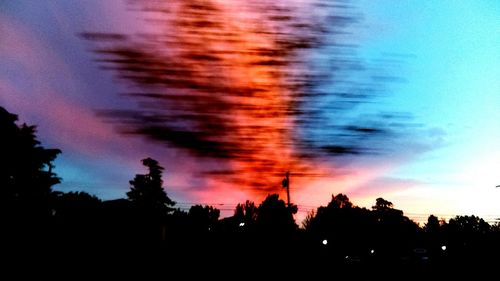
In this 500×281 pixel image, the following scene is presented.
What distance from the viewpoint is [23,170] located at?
21094 millimetres

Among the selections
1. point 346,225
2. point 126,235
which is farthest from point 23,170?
point 346,225

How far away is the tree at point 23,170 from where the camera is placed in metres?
17.9

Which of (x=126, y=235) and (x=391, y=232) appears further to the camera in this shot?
(x=391, y=232)

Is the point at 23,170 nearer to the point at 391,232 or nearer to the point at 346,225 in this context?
the point at 346,225

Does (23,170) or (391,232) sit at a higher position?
(23,170)

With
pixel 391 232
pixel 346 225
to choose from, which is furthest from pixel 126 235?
pixel 391 232

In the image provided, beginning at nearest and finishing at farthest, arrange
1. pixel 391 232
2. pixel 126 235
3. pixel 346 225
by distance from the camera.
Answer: pixel 126 235
pixel 346 225
pixel 391 232

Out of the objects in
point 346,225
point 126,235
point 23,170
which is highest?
point 23,170

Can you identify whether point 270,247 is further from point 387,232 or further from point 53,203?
point 387,232

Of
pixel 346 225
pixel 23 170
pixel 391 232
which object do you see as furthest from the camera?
pixel 391 232

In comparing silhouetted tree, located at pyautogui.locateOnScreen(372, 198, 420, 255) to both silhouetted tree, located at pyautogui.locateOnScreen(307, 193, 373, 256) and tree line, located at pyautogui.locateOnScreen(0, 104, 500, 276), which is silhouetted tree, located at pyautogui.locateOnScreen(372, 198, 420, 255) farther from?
tree line, located at pyautogui.locateOnScreen(0, 104, 500, 276)

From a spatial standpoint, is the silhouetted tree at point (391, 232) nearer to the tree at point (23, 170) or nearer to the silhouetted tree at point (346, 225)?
the silhouetted tree at point (346, 225)

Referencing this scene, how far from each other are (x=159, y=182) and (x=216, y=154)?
44.0 m

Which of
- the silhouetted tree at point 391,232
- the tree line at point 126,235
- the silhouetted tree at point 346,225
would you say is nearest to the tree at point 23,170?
the tree line at point 126,235
